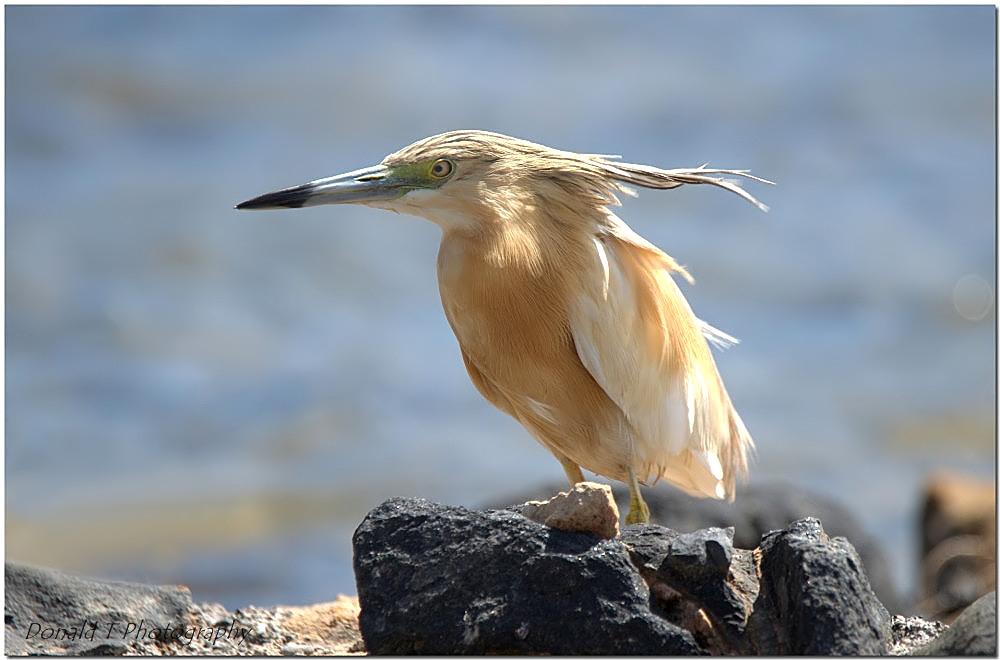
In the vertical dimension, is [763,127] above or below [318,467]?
above

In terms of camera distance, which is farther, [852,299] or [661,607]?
Answer: [852,299]

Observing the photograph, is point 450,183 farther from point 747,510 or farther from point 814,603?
point 747,510

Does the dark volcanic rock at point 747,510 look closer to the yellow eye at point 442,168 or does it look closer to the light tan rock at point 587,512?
the yellow eye at point 442,168

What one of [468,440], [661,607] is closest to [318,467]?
[468,440]

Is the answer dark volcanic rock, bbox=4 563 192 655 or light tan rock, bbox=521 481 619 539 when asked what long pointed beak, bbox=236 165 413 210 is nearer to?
dark volcanic rock, bbox=4 563 192 655

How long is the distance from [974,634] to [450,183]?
8.82ft

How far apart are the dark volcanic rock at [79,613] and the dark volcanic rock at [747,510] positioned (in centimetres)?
399

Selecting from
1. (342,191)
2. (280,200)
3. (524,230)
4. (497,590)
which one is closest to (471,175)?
(524,230)

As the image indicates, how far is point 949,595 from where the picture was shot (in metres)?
10.2

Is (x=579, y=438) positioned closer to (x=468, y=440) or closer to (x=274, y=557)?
(x=274, y=557)

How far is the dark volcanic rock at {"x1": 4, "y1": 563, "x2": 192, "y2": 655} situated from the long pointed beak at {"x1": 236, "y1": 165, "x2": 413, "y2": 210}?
1.58 meters

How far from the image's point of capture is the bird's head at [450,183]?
5543mm

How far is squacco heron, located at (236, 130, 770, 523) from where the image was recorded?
5566 millimetres

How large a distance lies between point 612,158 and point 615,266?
1.59 feet
